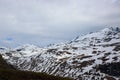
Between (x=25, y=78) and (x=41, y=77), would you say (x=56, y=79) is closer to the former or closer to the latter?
(x=41, y=77)

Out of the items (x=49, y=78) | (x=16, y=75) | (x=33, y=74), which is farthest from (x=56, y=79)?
(x=16, y=75)

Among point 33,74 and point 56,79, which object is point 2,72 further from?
point 56,79

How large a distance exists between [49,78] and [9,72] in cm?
975

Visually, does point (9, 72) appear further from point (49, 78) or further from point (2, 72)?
point (49, 78)

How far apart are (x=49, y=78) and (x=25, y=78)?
5977mm

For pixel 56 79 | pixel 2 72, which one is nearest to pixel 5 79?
pixel 2 72

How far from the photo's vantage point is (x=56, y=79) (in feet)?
191

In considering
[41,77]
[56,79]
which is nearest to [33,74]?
[41,77]

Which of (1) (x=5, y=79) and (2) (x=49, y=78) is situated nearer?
(1) (x=5, y=79)

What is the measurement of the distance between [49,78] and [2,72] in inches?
447

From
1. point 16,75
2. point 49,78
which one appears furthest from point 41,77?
point 16,75

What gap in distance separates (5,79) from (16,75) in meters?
3.87

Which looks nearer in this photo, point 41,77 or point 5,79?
point 5,79

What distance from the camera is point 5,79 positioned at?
A: 5159 cm
